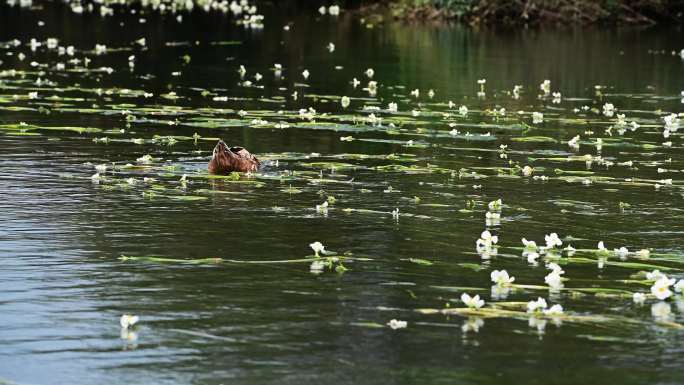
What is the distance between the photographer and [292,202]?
37.8 ft

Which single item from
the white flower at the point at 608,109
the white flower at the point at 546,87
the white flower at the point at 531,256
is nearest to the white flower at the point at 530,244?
the white flower at the point at 531,256

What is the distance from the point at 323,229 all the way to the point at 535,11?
3277 cm

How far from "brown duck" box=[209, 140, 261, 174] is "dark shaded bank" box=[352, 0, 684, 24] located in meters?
28.9

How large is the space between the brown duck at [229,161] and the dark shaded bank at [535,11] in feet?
94.7

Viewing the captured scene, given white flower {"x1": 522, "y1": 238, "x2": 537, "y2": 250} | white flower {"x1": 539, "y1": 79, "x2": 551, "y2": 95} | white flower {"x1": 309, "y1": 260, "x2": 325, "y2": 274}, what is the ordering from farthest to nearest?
white flower {"x1": 539, "y1": 79, "x2": 551, "y2": 95}, white flower {"x1": 522, "y1": 238, "x2": 537, "y2": 250}, white flower {"x1": 309, "y1": 260, "x2": 325, "y2": 274}

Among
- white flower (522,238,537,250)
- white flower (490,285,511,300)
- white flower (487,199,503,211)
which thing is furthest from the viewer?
white flower (487,199,503,211)

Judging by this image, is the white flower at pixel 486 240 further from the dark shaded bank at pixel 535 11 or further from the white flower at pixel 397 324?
the dark shaded bank at pixel 535 11

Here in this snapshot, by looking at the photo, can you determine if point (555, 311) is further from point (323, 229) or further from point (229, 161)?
point (229, 161)

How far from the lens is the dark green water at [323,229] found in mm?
7035

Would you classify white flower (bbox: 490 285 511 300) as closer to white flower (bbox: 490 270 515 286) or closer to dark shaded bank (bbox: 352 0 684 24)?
white flower (bbox: 490 270 515 286)

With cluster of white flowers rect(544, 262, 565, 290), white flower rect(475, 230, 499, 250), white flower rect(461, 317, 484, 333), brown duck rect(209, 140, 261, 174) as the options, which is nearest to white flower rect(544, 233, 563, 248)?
white flower rect(475, 230, 499, 250)

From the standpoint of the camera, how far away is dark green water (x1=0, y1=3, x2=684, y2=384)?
23.1 ft

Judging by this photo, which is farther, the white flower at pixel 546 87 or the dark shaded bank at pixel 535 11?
the dark shaded bank at pixel 535 11

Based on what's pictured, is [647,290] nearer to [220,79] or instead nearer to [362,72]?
[220,79]
